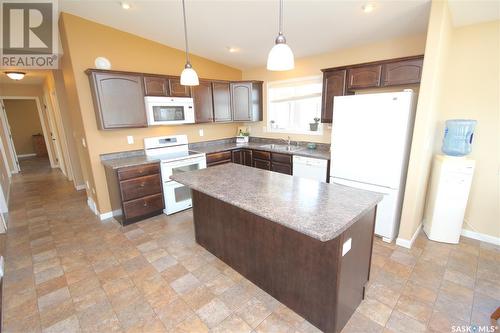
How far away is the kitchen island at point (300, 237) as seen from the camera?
57.6 inches

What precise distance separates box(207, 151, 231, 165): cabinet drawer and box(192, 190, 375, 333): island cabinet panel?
76.3 inches

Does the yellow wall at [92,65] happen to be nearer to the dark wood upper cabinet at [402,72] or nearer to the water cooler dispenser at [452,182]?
the dark wood upper cabinet at [402,72]

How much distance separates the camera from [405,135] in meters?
2.44

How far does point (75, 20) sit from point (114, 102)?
110 cm

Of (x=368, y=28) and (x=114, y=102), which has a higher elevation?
(x=368, y=28)

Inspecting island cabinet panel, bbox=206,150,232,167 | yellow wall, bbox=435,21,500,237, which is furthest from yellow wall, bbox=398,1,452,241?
island cabinet panel, bbox=206,150,232,167

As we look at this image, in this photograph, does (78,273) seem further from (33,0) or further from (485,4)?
(485,4)

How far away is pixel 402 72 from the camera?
2736 mm

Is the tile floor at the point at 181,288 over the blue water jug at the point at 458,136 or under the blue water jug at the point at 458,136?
under

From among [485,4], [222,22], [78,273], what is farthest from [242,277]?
[485,4]

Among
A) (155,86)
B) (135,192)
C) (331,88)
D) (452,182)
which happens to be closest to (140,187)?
(135,192)

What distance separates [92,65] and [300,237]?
3.53m

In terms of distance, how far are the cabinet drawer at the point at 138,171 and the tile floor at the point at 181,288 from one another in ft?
2.52

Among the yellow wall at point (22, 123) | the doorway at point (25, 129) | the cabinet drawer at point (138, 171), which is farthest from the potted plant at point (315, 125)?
the yellow wall at point (22, 123)
